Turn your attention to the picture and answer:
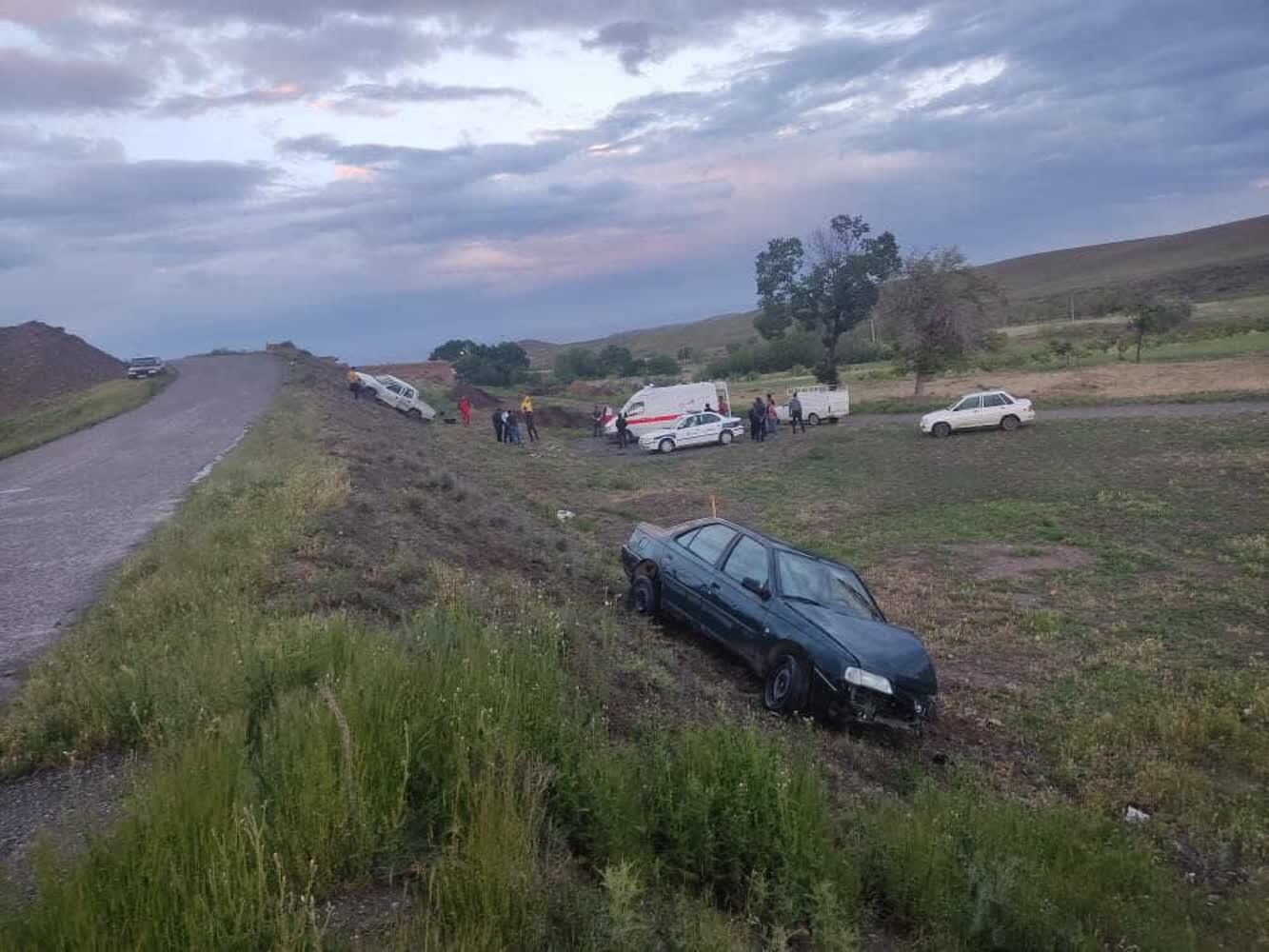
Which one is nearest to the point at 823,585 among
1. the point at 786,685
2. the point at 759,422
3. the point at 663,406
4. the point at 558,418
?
the point at 786,685

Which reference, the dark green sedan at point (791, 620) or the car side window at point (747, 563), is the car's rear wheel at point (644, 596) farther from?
the car side window at point (747, 563)

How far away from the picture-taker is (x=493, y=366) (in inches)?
2847

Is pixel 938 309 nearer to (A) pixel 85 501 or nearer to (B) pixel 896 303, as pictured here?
(B) pixel 896 303

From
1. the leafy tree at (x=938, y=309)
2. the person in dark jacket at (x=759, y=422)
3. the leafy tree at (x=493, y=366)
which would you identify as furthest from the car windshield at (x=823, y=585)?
the leafy tree at (x=493, y=366)

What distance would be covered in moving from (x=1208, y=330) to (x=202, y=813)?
7035 cm

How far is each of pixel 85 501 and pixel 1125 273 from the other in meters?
146

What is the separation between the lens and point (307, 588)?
7773 mm

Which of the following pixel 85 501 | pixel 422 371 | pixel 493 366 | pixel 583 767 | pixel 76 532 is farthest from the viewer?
pixel 493 366

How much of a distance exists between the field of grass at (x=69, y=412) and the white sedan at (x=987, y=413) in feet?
94.3

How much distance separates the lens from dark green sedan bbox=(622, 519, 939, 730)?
7.72 metres

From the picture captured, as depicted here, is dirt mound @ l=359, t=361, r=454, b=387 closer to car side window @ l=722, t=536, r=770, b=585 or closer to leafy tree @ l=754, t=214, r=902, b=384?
leafy tree @ l=754, t=214, r=902, b=384

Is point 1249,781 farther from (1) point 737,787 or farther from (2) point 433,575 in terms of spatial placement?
(2) point 433,575

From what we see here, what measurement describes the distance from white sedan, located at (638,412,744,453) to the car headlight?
26720 mm

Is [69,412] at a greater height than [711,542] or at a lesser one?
greater
